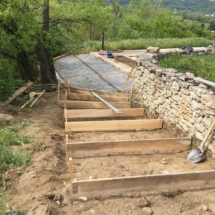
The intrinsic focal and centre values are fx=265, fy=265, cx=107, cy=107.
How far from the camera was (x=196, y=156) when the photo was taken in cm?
532

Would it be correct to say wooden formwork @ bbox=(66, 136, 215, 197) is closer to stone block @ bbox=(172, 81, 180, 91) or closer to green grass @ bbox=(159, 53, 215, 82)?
stone block @ bbox=(172, 81, 180, 91)

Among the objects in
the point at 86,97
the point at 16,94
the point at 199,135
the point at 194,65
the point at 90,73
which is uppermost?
the point at 194,65

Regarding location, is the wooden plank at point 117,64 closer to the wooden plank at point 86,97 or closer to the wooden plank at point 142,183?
the wooden plank at point 86,97

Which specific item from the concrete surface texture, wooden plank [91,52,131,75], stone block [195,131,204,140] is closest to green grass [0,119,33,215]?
stone block [195,131,204,140]

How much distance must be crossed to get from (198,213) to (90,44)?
66.3ft

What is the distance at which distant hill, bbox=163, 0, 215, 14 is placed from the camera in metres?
124

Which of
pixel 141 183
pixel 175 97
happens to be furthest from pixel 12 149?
pixel 175 97

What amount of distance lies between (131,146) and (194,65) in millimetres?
4404

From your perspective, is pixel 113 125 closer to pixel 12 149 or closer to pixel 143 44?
pixel 12 149

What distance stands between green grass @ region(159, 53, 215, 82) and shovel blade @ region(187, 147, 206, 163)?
2584mm

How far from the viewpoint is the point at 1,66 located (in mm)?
7617

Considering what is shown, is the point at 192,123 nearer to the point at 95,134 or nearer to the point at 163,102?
the point at 163,102

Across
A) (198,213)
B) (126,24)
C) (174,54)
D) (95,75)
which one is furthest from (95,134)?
(126,24)

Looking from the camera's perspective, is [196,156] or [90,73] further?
[90,73]
